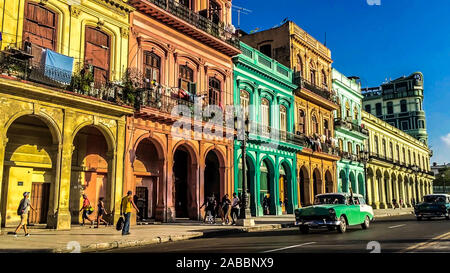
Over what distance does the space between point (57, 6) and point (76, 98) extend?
13.0ft

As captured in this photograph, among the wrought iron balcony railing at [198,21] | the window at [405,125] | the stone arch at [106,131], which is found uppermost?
the window at [405,125]

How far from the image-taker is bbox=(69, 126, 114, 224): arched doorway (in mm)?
16984

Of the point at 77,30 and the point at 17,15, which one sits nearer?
the point at 17,15

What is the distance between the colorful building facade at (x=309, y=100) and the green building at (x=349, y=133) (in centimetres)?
202

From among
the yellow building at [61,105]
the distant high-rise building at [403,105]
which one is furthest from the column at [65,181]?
the distant high-rise building at [403,105]

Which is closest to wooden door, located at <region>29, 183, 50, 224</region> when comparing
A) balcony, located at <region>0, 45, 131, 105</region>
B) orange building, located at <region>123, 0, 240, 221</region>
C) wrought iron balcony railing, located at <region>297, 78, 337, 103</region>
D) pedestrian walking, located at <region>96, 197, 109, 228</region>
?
pedestrian walking, located at <region>96, 197, 109, 228</region>

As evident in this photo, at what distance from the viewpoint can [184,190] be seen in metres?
22.4

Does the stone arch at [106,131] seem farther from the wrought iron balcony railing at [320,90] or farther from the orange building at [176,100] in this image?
the wrought iron balcony railing at [320,90]

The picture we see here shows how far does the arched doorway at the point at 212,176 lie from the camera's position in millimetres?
23906

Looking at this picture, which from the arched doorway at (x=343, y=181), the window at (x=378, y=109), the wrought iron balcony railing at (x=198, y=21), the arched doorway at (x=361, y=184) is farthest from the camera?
the window at (x=378, y=109)

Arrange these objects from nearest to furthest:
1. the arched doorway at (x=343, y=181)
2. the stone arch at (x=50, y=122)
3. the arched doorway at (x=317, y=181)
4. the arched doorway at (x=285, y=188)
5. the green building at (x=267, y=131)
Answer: the stone arch at (x=50, y=122), the green building at (x=267, y=131), the arched doorway at (x=285, y=188), the arched doorway at (x=317, y=181), the arched doorway at (x=343, y=181)

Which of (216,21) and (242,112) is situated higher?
(216,21)
